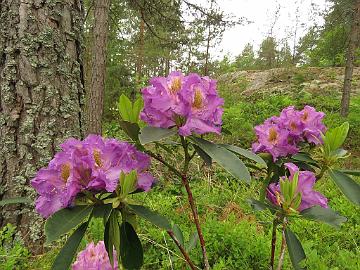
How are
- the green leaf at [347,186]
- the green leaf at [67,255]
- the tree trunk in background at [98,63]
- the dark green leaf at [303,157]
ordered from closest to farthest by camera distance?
the green leaf at [67,255], the green leaf at [347,186], the dark green leaf at [303,157], the tree trunk in background at [98,63]

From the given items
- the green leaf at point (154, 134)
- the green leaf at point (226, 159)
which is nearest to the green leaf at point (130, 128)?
the green leaf at point (154, 134)

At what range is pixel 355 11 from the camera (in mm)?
8039

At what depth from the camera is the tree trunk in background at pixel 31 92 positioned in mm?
2143

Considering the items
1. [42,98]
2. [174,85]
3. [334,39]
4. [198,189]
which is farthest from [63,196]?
[334,39]

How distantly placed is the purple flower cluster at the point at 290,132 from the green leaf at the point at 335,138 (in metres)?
0.05

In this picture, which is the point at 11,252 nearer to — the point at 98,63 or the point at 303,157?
the point at 303,157

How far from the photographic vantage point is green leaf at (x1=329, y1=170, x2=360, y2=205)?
970 mm

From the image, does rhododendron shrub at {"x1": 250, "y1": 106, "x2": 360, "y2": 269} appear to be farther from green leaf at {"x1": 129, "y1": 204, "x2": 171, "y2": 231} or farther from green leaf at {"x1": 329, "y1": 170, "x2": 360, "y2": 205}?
green leaf at {"x1": 129, "y1": 204, "x2": 171, "y2": 231}

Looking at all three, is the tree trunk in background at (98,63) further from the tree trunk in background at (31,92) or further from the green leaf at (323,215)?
the green leaf at (323,215)

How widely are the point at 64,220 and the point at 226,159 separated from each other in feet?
1.24

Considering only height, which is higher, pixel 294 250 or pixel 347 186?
pixel 347 186

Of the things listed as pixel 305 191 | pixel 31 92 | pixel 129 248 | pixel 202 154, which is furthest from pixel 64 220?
pixel 31 92

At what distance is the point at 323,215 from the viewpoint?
101 cm

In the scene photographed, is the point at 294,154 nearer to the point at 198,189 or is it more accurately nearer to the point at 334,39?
the point at 198,189
